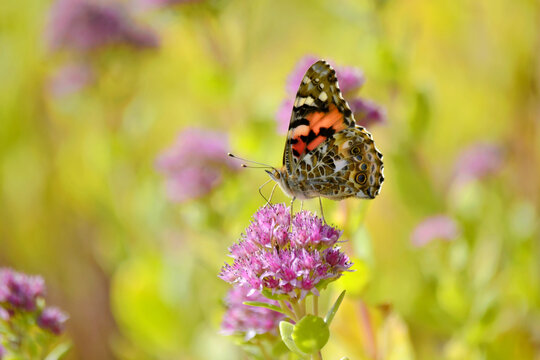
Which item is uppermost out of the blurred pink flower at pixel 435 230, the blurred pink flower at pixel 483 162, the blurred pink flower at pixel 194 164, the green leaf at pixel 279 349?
the blurred pink flower at pixel 483 162

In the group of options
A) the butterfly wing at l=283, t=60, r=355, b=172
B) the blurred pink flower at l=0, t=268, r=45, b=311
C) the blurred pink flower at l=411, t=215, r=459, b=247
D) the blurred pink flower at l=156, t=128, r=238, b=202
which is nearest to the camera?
the blurred pink flower at l=0, t=268, r=45, b=311

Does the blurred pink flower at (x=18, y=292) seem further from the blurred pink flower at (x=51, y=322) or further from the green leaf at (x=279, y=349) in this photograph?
the green leaf at (x=279, y=349)

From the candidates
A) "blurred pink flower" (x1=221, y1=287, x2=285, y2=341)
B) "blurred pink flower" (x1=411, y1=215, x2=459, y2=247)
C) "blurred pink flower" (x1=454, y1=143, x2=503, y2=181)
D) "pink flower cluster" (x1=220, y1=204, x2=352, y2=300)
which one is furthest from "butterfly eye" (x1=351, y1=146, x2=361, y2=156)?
"blurred pink flower" (x1=454, y1=143, x2=503, y2=181)

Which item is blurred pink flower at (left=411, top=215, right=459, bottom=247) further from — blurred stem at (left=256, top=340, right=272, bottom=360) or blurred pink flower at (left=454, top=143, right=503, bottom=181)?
blurred stem at (left=256, top=340, right=272, bottom=360)

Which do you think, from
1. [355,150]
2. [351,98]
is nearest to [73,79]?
[351,98]

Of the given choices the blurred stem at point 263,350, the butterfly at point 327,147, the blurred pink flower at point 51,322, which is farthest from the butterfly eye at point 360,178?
the blurred pink flower at point 51,322

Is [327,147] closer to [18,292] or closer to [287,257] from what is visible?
[287,257]

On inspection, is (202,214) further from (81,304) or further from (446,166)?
(446,166)
